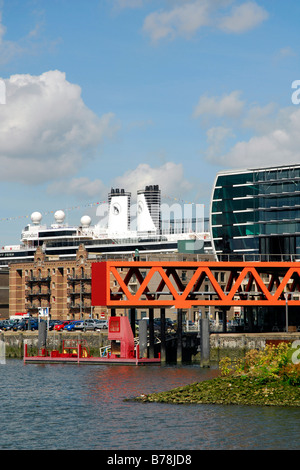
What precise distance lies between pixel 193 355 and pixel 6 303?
100733 millimetres

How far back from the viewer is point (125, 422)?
4231 cm

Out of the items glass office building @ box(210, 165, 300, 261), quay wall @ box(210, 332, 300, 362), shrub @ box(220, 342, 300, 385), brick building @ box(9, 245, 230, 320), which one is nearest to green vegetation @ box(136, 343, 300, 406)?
shrub @ box(220, 342, 300, 385)

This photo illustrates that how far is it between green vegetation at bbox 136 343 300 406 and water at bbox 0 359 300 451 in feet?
2.78

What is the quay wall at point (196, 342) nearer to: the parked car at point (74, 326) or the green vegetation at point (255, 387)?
the parked car at point (74, 326)

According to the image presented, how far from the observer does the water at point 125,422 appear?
Result: 121ft

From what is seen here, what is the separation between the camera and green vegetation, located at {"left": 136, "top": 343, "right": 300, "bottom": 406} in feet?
148

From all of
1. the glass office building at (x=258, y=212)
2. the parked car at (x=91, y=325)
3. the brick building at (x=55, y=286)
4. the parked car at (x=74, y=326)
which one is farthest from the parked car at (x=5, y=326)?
the glass office building at (x=258, y=212)

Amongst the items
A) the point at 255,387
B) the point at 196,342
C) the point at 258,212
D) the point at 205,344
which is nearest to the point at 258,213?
the point at 258,212

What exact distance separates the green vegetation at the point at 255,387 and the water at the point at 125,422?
848mm

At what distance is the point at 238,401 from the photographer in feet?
150

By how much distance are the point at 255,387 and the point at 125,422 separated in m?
8.10

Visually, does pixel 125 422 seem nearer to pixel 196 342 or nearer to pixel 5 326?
pixel 196 342

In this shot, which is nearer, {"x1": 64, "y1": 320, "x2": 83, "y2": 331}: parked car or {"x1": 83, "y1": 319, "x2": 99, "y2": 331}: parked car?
{"x1": 83, "y1": 319, "x2": 99, "y2": 331}: parked car

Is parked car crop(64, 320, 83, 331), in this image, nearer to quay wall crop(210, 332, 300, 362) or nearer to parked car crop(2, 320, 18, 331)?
parked car crop(2, 320, 18, 331)
